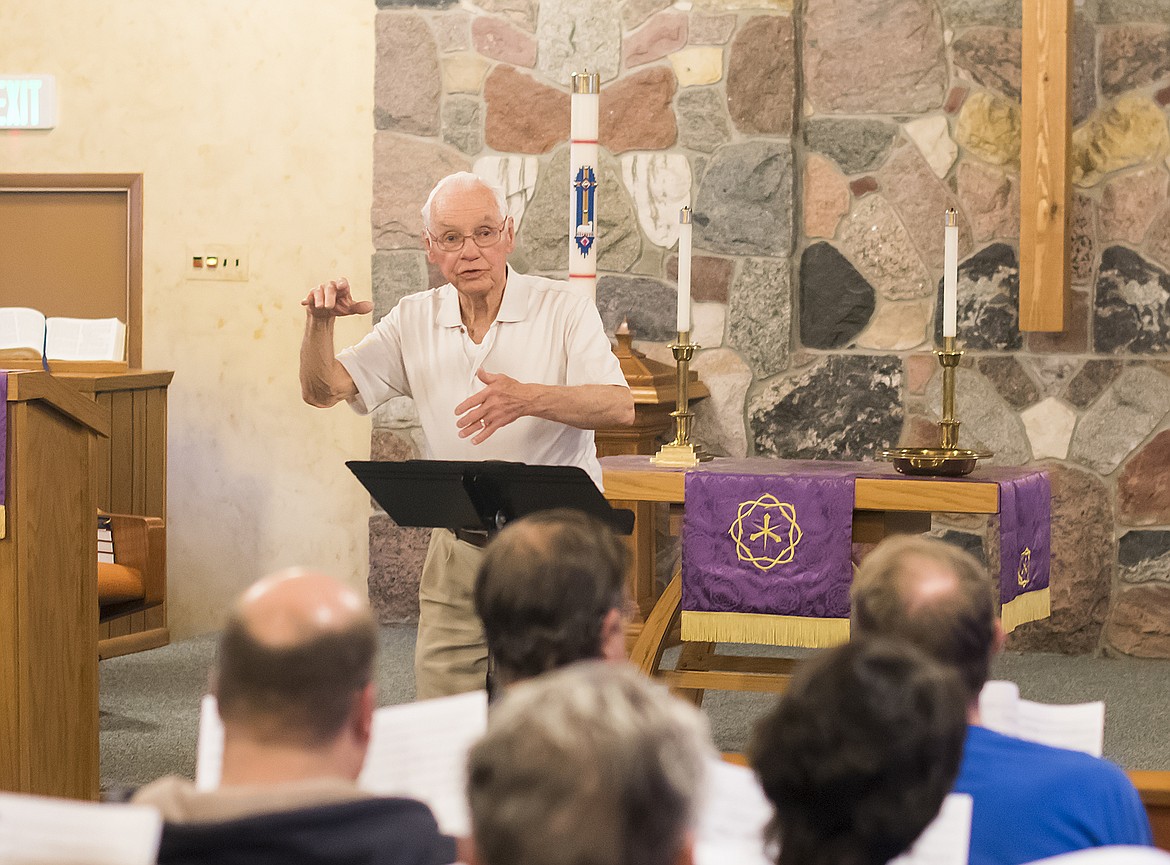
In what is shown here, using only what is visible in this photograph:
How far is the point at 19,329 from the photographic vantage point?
5.32 metres

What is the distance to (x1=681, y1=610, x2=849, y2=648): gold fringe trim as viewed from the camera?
12.8ft

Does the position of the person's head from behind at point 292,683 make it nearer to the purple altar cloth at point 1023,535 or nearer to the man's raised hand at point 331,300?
the man's raised hand at point 331,300

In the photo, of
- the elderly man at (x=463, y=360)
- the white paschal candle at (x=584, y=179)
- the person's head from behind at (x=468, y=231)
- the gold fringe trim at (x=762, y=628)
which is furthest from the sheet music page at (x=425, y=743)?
the white paschal candle at (x=584, y=179)

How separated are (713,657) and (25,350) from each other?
2.54 meters

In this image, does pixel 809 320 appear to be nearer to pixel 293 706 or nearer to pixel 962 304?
pixel 962 304

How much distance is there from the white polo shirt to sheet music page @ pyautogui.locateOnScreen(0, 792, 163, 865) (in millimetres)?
2198

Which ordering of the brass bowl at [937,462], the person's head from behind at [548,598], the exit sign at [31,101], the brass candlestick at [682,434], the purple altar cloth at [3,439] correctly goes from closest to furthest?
the person's head from behind at [548,598] → the purple altar cloth at [3,439] → the brass bowl at [937,462] → the brass candlestick at [682,434] → the exit sign at [31,101]

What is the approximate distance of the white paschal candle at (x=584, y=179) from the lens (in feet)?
15.2

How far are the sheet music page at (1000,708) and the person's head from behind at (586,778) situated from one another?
0.91 metres

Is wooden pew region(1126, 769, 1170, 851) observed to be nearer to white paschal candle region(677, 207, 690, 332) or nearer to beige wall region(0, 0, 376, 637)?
white paschal candle region(677, 207, 690, 332)

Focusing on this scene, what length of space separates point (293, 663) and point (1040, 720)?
938 millimetres

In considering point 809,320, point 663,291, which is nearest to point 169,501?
point 663,291

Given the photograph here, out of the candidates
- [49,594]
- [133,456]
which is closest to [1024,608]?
[49,594]

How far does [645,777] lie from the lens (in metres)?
1.05
